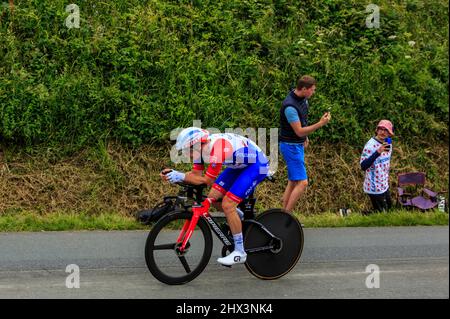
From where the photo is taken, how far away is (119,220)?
425 inches

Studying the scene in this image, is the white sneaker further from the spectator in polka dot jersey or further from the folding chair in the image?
the folding chair

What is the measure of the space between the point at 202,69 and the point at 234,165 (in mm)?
5753

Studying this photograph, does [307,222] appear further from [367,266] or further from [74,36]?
[74,36]

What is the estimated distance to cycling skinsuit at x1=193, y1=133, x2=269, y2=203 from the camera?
290 inches

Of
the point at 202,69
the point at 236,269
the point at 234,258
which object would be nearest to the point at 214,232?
the point at 234,258

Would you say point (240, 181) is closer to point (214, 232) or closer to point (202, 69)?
point (214, 232)

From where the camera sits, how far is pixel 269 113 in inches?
520

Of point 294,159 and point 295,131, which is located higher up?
point 295,131

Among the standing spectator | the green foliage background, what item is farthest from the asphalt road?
the green foliage background

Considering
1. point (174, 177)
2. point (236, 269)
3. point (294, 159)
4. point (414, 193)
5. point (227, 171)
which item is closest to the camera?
point (174, 177)

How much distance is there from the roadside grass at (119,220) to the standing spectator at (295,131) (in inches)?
51.8

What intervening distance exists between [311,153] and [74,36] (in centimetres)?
439

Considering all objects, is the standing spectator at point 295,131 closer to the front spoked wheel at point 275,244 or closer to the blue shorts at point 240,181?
the front spoked wheel at point 275,244

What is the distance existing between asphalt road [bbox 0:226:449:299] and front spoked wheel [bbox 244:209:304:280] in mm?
128
